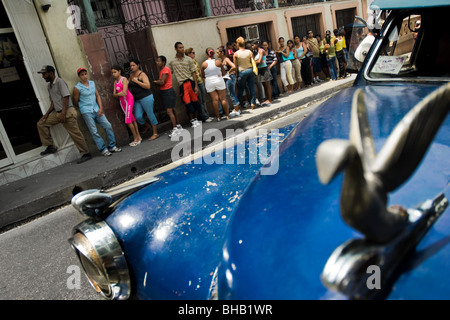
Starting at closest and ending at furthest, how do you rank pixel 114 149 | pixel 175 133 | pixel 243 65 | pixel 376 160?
pixel 376 160
pixel 114 149
pixel 175 133
pixel 243 65

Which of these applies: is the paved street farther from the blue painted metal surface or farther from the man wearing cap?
the man wearing cap

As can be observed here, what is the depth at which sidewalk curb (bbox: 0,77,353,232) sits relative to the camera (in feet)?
18.0

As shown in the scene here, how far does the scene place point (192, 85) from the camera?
888 cm

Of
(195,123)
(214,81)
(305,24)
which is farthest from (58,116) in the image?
(305,24)

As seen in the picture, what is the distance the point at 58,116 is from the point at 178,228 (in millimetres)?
6506

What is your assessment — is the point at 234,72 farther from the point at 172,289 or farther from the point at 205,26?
the point at 172,289

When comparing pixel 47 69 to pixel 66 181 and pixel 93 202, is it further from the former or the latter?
pixel 93 202

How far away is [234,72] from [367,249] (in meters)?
9.01

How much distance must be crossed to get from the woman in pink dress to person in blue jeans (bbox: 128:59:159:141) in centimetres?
20

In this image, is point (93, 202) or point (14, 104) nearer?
point (93, 202)

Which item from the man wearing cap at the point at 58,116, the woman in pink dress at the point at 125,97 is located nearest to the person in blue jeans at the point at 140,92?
the woman in pink dress at the point at 125,97

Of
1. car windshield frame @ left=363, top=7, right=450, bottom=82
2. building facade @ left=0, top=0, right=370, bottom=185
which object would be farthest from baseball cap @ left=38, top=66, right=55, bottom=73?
car windshield frame @ left=363, top=7, right=450, bottom=82

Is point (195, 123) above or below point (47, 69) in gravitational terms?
below

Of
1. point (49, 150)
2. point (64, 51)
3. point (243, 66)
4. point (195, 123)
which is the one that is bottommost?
point (195, 123)
